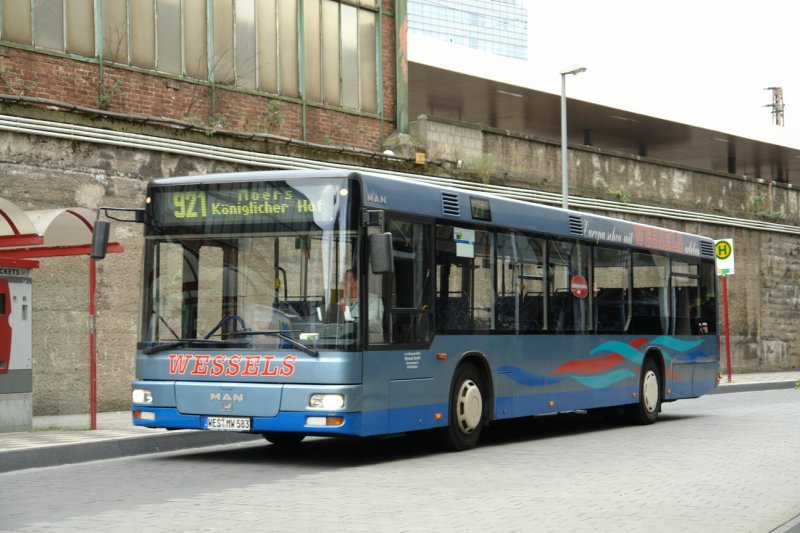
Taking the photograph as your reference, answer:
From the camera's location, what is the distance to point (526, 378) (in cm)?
1480

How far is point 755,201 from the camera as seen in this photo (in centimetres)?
3528

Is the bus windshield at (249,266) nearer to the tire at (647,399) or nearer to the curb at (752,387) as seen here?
the tire at (647,399)

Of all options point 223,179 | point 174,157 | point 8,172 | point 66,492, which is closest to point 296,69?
point 174,157

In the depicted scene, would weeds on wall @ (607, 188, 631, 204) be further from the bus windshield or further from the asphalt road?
the bus windshield

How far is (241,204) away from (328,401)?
7.10ft

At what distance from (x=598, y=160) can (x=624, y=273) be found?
1262cm

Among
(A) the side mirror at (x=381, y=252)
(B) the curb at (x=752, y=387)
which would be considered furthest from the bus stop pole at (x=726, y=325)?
(A) the side mirror at (x=381, y=252)

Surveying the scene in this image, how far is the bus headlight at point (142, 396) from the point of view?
12375 millimetres

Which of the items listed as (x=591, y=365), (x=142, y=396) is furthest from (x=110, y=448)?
(x=591, y=365)

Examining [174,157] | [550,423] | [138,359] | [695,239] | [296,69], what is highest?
[296,69]

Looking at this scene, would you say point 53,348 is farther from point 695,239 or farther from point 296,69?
point 695,239

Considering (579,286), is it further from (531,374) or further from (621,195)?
(621,195)

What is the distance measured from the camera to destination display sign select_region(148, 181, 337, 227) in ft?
38.9

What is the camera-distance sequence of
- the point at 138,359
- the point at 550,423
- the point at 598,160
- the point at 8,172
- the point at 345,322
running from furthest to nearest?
the point at 598,160 → the point at 550,423 → the point at 8,172 → the point at 138,359 → the point at 345,322
